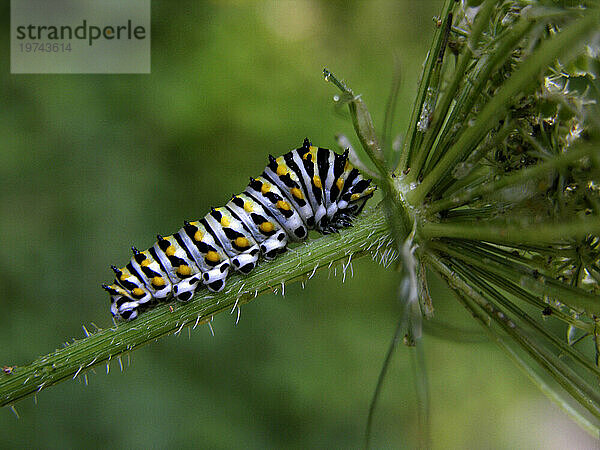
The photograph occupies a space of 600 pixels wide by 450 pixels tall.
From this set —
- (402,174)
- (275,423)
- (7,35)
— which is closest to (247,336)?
(275,423)

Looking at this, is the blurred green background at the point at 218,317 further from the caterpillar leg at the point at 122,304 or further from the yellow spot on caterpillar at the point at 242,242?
the yellow spot on caterpillar at the point at 242,242

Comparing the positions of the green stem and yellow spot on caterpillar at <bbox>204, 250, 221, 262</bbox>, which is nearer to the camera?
the green stem

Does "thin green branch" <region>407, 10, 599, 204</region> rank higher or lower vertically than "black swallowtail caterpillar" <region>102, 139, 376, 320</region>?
higher

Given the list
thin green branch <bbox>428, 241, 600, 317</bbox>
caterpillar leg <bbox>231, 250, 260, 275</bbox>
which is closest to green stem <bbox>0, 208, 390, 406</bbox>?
caterpillar leg <bbox>231, 250, 260, 275</bbox>

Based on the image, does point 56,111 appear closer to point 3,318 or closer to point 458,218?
point 3,318

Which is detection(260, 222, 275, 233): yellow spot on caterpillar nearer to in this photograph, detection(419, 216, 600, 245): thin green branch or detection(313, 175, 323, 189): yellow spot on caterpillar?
detection(313, 175, 323, 189): yellow spot on caterpillar
